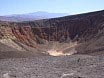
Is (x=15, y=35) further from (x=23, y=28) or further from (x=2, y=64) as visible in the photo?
(x=2, y=64)

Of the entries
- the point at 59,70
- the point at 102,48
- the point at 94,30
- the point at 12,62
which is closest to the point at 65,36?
the point at 94,30

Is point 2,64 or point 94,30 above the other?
point 2,64

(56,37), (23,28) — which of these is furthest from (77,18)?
(23,28)

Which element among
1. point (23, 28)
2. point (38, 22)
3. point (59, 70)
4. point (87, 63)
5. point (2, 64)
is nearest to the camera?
point (59, 70)

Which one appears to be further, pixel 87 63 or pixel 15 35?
pixel 15 35

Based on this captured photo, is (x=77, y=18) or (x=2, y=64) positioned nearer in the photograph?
(x=2, y=64)

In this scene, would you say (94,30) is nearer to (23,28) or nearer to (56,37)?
(56,37)

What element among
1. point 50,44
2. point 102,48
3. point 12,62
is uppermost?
point 12,62

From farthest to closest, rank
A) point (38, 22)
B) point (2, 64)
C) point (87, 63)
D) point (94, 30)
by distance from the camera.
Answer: point (38, 22) < point (94, 30) < point (2, 64) < point (87, 63)

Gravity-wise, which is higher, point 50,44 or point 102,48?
point 102,48
